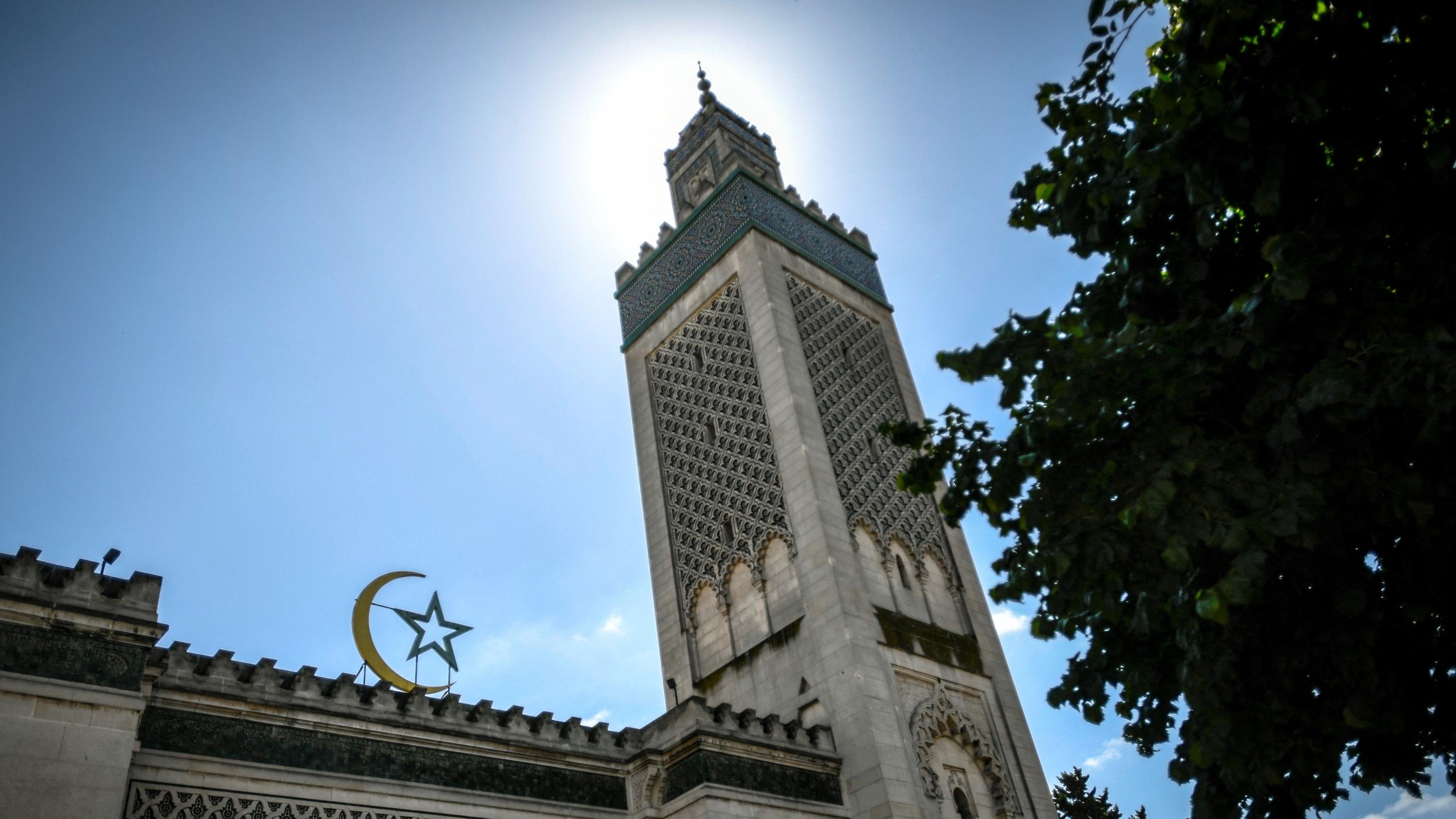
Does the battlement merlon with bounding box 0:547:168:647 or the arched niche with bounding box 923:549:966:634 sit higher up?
the arched niche with bounding box 923:549:966:634

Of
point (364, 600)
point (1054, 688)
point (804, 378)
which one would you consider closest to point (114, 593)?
point (364, 600)

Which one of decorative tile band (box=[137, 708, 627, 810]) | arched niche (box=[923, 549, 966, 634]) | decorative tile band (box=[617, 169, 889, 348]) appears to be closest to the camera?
decorative tile band (box=[137, 708, 627, 810])

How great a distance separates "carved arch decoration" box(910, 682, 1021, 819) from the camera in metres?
14.1

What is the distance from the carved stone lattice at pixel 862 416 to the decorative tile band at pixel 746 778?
413cm

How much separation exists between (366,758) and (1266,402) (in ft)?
28.3

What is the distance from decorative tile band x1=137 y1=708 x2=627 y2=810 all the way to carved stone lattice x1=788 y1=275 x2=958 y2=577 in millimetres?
6305

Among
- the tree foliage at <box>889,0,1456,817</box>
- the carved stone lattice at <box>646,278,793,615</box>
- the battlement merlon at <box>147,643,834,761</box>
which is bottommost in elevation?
the tree foliage at <box>889,0,1456,817</box>

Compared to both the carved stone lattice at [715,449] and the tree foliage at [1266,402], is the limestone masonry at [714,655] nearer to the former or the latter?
the carved stone lattice at [715,449]

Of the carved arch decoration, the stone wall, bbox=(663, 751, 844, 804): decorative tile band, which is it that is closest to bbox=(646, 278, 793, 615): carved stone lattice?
the carved arch decoration

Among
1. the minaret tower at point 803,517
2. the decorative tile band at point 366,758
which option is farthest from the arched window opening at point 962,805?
the decorative tile band at point 366,758

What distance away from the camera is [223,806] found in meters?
9.09

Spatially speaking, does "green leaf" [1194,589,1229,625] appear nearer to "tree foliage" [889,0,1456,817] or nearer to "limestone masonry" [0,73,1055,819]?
"tree foliage" [889,0,1456,817]

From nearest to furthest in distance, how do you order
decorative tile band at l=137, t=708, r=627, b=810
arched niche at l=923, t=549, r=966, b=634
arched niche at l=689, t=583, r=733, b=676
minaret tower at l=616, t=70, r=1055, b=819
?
decorative tile band at l=137, t=708, r=627, b=810 → minaret tower at l=616, t=70, r=1055, b=819 → arched niche at l=689, t=583, r=733, b=676 → arched niche at l=923, t=549, r=966, b=634

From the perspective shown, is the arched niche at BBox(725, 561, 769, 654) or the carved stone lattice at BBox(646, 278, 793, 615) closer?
the arched niche at BBox(725, 561, 769, 654)
